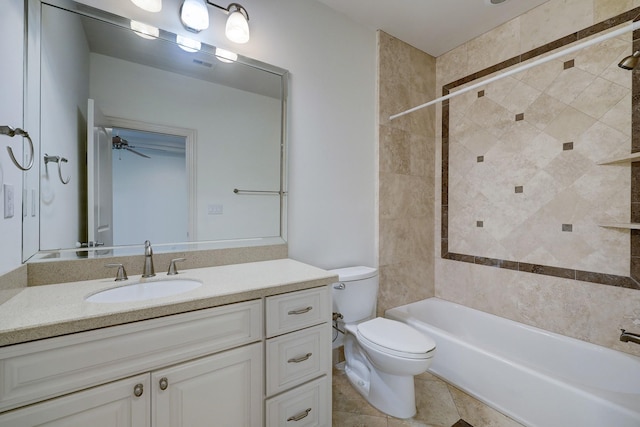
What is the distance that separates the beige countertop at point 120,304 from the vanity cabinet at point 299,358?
0.07 m

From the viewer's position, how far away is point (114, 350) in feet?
2.79

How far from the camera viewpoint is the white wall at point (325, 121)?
5.74ft

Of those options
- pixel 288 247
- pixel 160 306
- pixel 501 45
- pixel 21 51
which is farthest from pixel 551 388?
pixel 21 51

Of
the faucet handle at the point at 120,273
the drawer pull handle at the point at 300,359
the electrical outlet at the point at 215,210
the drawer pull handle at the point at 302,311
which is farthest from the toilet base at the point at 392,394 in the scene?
the faucet handle at the point at 120,273

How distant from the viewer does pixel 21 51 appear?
107cm

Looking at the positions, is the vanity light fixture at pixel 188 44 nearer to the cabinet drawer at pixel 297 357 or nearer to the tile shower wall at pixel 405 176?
the tile shower wall at pixel 405 176

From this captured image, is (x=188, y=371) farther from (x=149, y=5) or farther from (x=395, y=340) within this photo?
(x=149, y=5)

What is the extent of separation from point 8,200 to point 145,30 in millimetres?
959

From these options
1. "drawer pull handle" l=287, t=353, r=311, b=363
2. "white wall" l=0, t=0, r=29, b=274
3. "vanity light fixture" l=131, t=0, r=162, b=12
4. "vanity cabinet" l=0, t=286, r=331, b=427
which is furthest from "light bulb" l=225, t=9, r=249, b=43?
"drawer pull handle" l=287, t=353, r=311, b=363

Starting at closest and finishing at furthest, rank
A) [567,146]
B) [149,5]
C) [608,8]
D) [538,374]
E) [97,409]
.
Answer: [97,409] < [149,5] < [538,374] < [608,8] < [567,146]

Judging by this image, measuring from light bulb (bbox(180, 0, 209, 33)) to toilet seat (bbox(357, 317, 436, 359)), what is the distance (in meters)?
1.91

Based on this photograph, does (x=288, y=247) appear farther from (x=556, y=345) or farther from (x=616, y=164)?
(x=616, y=164)

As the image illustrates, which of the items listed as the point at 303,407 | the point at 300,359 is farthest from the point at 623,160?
the point at 303,407

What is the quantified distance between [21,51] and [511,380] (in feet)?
9.08
